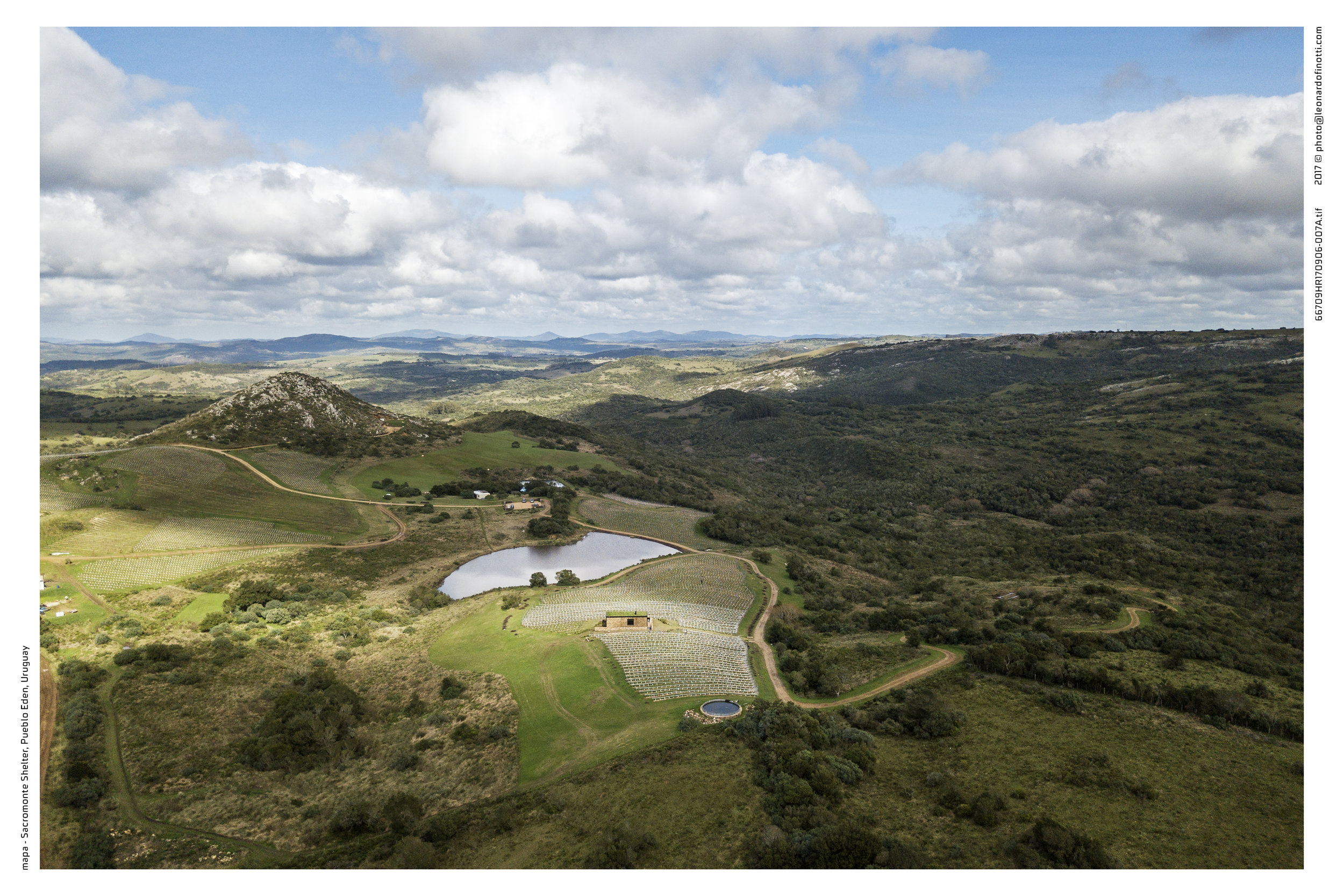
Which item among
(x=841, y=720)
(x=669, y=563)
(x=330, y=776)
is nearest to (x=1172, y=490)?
(x=669, y=563)

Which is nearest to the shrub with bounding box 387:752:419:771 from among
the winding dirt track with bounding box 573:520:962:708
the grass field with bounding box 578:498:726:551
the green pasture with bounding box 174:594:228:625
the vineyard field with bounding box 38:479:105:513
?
the winding dirt track with bounding box 573:520:962:708

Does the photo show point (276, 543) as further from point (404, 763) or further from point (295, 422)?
point (295, 422)

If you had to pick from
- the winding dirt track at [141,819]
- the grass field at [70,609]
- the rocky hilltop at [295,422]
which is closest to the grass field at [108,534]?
the grass field at [70,609]

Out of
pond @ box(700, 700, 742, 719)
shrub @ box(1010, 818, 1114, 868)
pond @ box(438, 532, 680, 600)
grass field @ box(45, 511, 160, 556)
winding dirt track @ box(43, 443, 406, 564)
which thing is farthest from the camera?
pond @ box(438, 532, 680, 600)

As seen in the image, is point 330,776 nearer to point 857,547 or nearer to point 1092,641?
point 1092,641

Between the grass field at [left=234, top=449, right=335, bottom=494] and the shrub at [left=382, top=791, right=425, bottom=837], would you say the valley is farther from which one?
the grass field at [left=234, top=449, right=335, bottom=494]

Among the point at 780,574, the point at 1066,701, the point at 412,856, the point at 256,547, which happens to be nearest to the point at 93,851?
the point at 412,856
